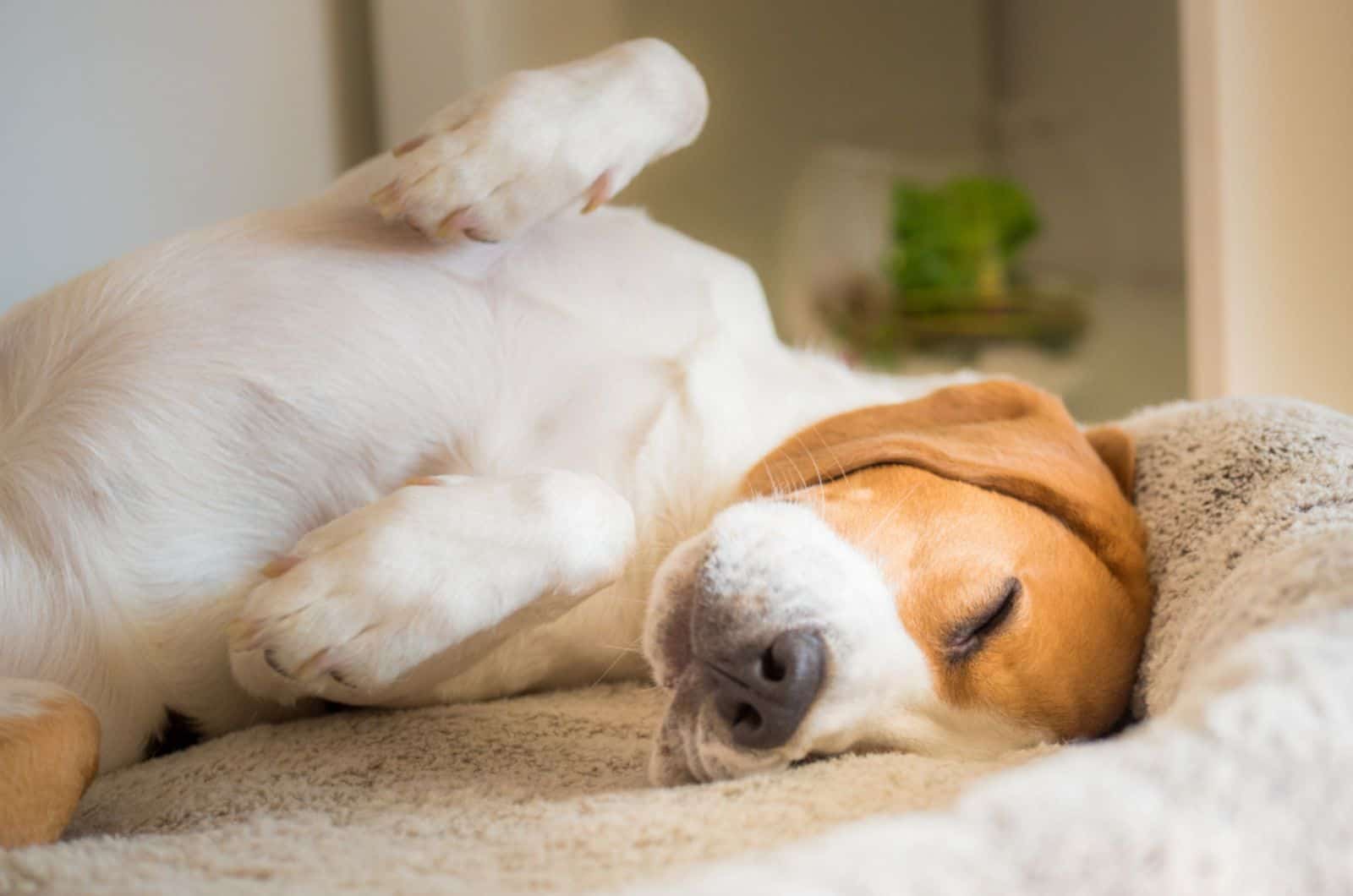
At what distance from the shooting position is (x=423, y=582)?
1.16m

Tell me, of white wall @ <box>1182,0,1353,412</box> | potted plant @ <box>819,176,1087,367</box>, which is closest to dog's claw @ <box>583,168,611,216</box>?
white wall @ <box>1182,0,1353,412</box>

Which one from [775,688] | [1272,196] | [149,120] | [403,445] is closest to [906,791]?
[775,688]

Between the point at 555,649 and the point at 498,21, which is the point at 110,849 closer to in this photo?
the point at 555,649

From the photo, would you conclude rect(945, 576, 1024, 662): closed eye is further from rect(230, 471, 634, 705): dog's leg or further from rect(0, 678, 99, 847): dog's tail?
rect(0, 678, 99, 847): dog's tail

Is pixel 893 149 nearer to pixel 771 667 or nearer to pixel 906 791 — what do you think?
pixel 771 667

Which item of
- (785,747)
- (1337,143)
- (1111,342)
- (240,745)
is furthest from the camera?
(1111,342)

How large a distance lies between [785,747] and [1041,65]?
3887mm

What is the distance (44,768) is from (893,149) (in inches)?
150

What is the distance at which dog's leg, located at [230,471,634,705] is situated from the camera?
1.15 meters

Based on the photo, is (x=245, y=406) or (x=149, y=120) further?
(x=149, y=120)

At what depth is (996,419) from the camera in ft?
5.09

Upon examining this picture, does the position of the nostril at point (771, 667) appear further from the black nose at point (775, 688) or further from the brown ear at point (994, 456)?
the brown ear at point (994, 456)

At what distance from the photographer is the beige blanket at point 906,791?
66 cm

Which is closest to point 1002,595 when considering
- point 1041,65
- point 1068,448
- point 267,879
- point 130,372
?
point 1068,448
